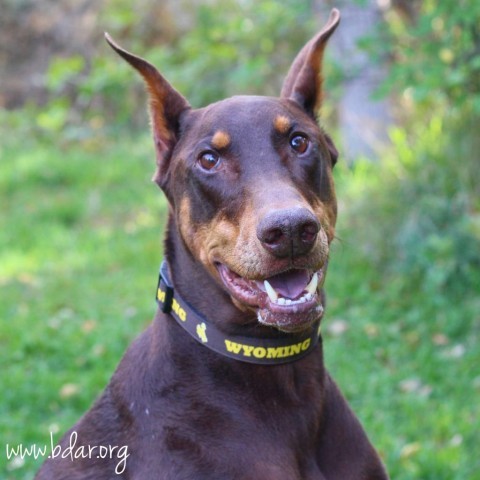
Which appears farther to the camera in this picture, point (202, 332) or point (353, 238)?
point (353, 238)

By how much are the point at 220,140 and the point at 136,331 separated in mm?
3663

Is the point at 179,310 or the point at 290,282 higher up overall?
the point at 290,282

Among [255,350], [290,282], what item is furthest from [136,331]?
[290,282]

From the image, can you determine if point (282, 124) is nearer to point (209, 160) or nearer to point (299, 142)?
point (299, 142)

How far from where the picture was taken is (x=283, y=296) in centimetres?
314

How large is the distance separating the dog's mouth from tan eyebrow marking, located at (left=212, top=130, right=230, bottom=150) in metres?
0.43

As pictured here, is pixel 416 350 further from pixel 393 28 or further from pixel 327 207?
pixel 327 207

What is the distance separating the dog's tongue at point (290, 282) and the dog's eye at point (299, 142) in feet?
1.57

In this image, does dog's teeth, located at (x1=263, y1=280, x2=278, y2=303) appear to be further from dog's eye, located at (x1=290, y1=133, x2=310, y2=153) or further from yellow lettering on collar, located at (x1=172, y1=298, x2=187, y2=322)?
dog's eye, located at (x1=290, y1=133, x2=310, y2=153)

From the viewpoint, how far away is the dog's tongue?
3.15 metres

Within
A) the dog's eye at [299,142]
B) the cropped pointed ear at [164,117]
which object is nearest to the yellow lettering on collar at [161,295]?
the cropped pointed ear at [164,117]

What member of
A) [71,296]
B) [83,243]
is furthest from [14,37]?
[71,296]

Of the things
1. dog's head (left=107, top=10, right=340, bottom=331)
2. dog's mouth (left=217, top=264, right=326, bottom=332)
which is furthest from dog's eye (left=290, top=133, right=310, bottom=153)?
dog's mouth (left=217, top=264, right=326, bottom=332)

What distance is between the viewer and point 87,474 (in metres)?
3.29
